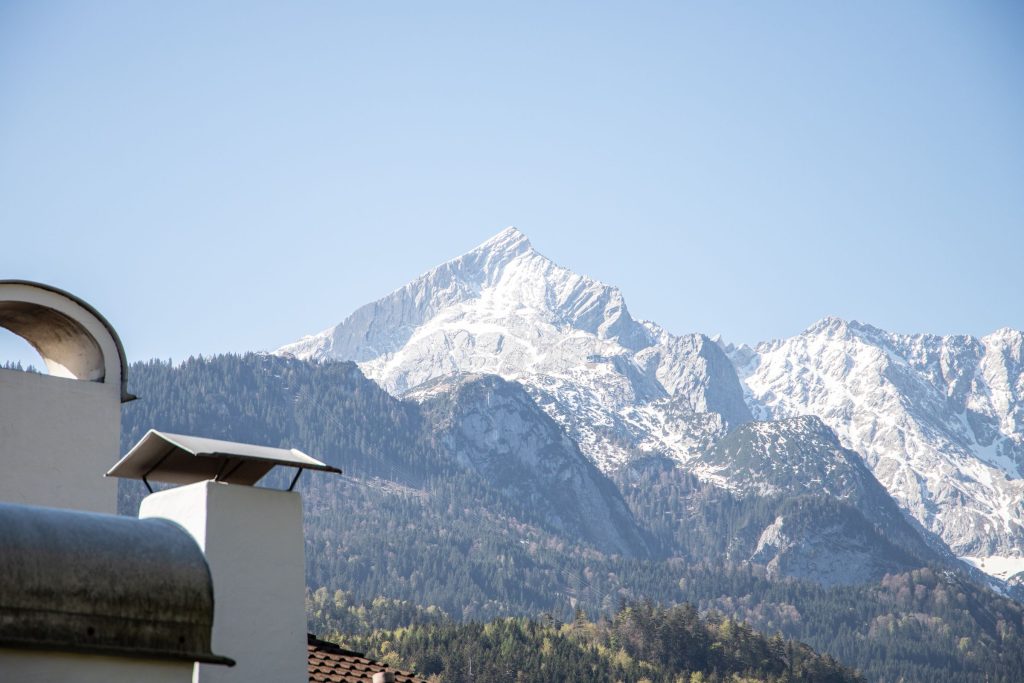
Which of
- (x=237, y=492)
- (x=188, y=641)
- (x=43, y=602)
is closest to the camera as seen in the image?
(x=43, y=602)

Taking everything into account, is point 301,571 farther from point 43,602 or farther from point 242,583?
point 43,602

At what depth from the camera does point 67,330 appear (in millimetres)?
17797

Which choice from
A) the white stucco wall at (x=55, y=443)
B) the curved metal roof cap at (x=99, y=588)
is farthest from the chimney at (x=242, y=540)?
the curved metal roof cap at (x=99, y=588)

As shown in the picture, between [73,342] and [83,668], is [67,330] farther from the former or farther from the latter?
[83,668]

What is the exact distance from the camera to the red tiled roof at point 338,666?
18.3 m

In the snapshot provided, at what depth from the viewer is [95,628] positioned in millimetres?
10305

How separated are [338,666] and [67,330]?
201 inches

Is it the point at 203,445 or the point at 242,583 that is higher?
the point at 203,445

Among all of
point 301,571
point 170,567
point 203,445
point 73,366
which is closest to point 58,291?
point 73,366

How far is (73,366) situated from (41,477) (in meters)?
1.72

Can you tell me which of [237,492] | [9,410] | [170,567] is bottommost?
[170,567]

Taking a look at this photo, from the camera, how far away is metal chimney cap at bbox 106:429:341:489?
1486 cm

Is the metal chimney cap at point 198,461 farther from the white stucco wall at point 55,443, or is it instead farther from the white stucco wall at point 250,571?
the white stucco wall at point 55,443

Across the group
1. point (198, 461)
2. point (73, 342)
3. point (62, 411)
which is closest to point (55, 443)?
point (62, 411)
